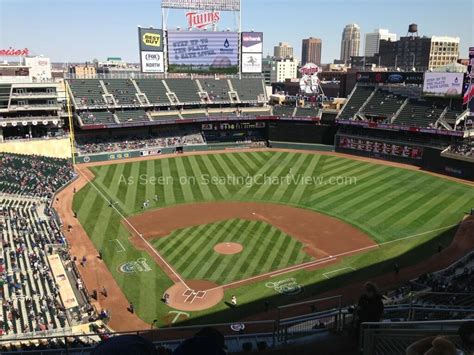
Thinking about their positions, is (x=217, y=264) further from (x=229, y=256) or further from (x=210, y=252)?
(x=210, y=252)

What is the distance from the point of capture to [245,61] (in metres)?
75.8

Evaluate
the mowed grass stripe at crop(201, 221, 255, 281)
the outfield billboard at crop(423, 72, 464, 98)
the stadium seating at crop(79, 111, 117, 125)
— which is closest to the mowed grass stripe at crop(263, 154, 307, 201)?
the mowed grass stripe at crop(201, 221, 255, 281)

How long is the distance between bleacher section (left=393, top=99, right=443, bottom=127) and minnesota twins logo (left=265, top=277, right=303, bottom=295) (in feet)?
127

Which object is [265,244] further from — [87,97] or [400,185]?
[87,97]

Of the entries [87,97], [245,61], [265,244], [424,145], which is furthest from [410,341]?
[245,61]

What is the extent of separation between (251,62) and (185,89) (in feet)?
42.3

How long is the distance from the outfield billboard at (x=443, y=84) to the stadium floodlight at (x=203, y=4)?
35082 millimetres

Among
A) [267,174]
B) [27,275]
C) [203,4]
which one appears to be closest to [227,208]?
[267,174]

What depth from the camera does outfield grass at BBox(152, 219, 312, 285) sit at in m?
28.7

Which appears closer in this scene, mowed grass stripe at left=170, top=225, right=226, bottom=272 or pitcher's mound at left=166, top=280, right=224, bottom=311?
pitcher's mound at left=166, top=280, right=224, bottom=311

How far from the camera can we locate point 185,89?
7469cm

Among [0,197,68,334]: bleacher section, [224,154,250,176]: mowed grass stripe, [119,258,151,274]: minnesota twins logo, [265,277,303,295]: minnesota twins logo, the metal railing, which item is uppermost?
the metal railing

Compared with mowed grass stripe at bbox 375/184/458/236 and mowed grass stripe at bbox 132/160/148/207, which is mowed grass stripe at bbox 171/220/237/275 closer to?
mowed grass stripe at bbox 132/160/148/207

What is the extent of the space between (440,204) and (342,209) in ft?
32.1
